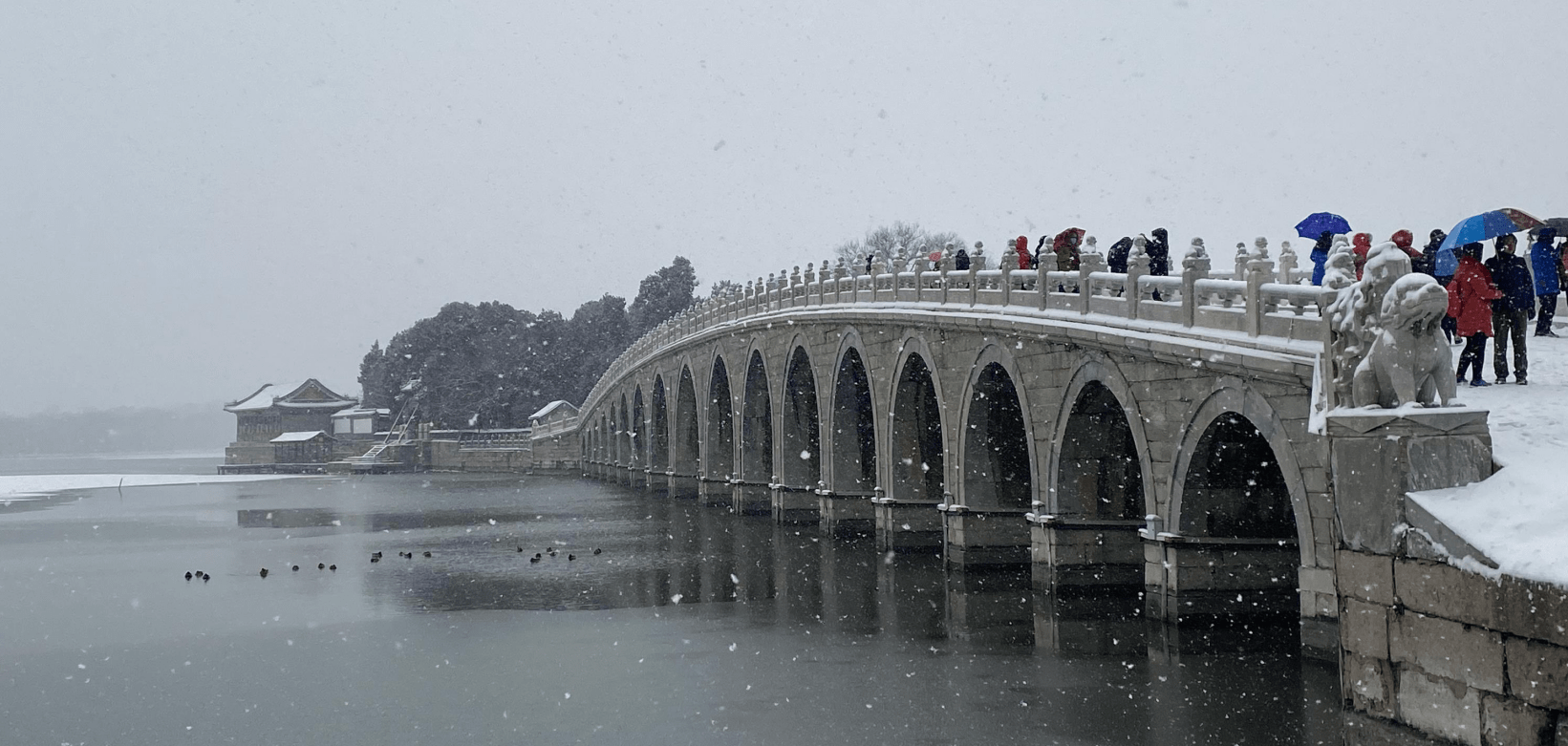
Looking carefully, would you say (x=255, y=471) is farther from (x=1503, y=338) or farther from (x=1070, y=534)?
(x=1503, y=338)

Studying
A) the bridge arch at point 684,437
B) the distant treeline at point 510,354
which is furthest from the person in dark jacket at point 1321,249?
the distant treeline at point 510,354

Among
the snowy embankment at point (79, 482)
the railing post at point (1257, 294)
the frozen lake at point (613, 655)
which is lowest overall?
the snowy embankment at point (79, 482)

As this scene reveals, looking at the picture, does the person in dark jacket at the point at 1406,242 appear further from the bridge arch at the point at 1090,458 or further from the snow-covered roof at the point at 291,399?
the snow-covered roof at the point at 291,399

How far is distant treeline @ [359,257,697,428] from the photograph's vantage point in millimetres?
83375

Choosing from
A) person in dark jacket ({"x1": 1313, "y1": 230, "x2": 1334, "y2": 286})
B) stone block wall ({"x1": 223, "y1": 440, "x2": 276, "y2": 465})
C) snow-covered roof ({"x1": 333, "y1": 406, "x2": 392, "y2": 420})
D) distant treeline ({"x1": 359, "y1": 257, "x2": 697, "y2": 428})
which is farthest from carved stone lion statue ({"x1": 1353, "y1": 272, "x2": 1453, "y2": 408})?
stone block wall ({"x1": 223, "y1": 440, "x2": 276, "y2": 465})

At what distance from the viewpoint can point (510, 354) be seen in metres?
85.4

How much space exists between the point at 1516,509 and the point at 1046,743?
423cm

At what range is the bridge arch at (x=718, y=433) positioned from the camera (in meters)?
38.8

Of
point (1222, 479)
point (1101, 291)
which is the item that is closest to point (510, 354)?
point (1101, 291)

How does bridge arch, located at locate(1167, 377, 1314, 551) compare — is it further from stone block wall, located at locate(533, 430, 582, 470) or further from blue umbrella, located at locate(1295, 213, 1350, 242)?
stone block wall, located at locate(533, 430, 582, 470)

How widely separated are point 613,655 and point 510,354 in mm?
71875

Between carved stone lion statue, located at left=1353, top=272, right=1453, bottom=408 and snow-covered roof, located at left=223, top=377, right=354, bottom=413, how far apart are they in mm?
84881

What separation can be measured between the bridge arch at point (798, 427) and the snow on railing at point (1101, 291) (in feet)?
5.84

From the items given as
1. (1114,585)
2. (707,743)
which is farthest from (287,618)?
(1114,585)
